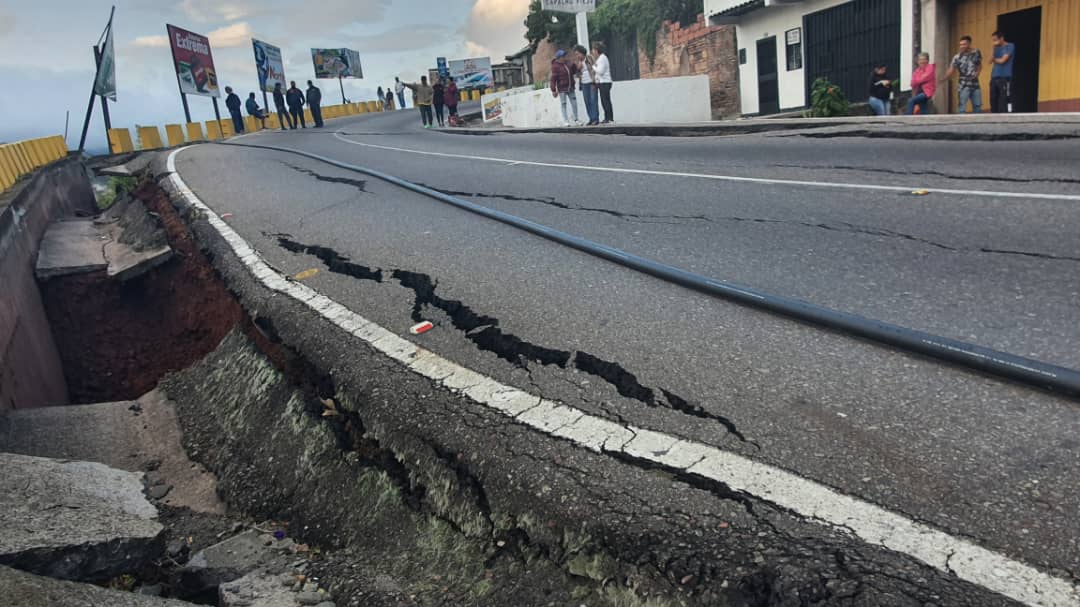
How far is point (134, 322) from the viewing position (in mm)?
8289

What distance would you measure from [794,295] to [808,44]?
19706 mm

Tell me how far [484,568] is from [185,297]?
20.9 feet

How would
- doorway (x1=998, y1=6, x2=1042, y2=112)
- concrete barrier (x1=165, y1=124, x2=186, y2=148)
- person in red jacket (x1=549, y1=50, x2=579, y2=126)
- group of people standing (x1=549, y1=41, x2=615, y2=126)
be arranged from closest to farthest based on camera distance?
1. doorway (x1=998, y1=6, x2=1042, y2=112)
2. group of people standing (x1=549, y1=41, x2=615, y2=126)
3. person in red jacket (x1=549, y1=50, x2=579, y2=126)
4. concrete barrier (x1=165, y1=124, x2=186, y2=148)

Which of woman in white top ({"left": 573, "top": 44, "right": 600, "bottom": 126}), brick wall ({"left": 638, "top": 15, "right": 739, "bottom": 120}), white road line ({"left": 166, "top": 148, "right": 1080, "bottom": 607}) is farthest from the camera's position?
brick wall ({"left": 638, "top": 15, "right": 739, "bottom": 120})

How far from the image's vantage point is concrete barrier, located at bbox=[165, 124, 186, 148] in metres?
29.2

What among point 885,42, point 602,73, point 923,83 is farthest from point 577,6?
point 923,83

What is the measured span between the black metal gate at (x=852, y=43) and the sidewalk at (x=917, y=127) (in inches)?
274

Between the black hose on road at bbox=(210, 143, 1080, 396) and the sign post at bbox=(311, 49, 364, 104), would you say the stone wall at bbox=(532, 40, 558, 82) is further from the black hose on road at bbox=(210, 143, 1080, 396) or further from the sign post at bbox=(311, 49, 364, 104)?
the black hose on road at bbox=(210, 143, 1080, 396)

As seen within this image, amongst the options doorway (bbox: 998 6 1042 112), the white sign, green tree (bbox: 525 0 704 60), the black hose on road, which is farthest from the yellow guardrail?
green tree (bbox: 525 0 704 60)

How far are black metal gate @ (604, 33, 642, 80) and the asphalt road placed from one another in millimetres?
28823

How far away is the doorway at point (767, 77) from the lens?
75.8 ft

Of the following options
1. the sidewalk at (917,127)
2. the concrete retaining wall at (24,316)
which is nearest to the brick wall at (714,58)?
the sidewalk at (917,127)

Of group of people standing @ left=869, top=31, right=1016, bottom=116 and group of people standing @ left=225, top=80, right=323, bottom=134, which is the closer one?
group of people standing @ left=869, top=31, right=1016, bottom=116

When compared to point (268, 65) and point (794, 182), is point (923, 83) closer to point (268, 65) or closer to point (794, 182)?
point (794, 182)
